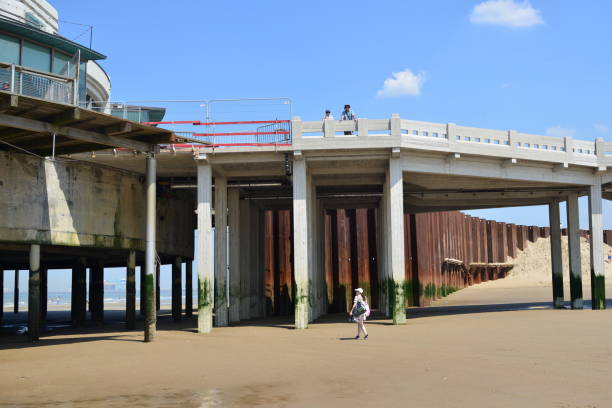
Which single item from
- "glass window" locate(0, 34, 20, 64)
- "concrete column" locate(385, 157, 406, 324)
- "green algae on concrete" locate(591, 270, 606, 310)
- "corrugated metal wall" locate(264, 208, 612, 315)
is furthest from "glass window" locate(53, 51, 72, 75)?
"green algae on concrete" locate(591, 270, 606, 310)

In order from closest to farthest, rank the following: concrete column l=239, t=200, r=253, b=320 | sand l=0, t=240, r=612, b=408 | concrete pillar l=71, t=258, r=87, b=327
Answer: sand l=0, t=240, r=612, b=408 < concrete pillar l=71, t=258, r=87, b=327 < concrete column l=239, t=200, r=253, b=320

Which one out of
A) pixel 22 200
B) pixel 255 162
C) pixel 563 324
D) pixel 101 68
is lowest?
pixel 563 324

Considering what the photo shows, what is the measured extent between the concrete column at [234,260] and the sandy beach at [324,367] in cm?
673

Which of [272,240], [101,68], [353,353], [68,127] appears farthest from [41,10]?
[353,353]

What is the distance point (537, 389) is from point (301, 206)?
16.3 metres

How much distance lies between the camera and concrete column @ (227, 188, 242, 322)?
32875 millimetres

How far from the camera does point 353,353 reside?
18.4 meters

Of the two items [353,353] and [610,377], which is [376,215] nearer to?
[353,353]

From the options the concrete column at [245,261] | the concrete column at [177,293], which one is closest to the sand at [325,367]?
the concrete column at [245,261]

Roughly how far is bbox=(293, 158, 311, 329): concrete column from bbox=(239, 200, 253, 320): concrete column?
28.5 ft

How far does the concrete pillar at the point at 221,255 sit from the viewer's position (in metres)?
29.6

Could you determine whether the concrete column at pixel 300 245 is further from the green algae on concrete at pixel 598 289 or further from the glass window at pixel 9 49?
the green algae on concrete at pixel 598 289

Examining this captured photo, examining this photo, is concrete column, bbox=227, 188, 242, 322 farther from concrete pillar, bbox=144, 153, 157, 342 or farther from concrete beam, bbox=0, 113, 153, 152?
concrete beam, bbox=0, 113, 153, 152

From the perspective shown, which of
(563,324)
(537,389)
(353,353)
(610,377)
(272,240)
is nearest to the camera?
(537,389)
